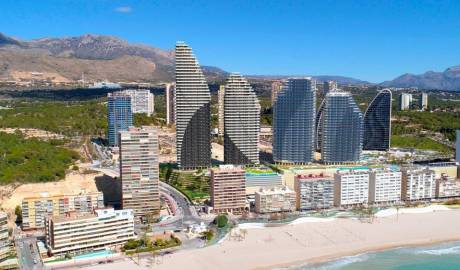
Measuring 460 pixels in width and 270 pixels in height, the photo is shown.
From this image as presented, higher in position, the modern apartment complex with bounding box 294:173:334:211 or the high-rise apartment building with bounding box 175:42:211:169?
the high-rise apartment building with bounding box 175:42:211:169

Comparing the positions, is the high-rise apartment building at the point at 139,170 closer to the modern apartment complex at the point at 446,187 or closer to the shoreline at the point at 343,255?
the shoreline at the point at 343,255

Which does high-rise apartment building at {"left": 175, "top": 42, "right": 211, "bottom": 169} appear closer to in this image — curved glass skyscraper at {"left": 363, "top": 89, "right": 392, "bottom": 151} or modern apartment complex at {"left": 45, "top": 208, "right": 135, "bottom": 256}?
modern apartment complex at {"left": 45, "top": 208, "right": 135, "bottom": 256}

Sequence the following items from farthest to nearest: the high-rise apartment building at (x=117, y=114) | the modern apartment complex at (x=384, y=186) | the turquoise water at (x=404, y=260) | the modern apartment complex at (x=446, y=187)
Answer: the high-rise apartment building at (x=117, y=114) < the modern apartment complex at (x=446, y=187) < the modern apartment complex at (x=384, y=186) < the turquoise water at (x=404, y=260)

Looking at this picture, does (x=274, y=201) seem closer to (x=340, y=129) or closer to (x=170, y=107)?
(x=340, y=129)

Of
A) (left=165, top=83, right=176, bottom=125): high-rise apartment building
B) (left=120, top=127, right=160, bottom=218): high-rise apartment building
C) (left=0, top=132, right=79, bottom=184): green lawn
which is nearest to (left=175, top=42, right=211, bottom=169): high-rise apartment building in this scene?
(left=0, top=132, right=79, bottom=184): green lawn

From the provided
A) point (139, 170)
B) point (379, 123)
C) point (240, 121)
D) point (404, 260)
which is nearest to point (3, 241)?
point (139, 170)

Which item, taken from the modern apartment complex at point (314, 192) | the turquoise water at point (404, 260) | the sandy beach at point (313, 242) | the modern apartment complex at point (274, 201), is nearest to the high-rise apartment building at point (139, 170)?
the sandy beach at point (313, 242)
